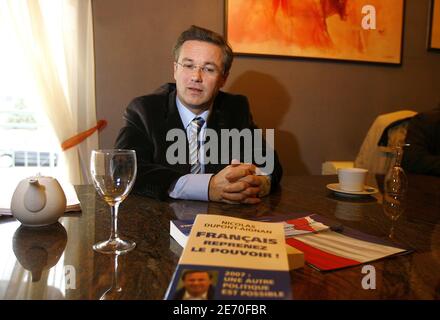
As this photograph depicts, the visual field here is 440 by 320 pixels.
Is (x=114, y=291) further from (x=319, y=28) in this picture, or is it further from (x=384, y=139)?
(x=319, y=28)

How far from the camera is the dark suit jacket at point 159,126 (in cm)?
145

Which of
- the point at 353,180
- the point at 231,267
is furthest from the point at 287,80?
the point at 231,267

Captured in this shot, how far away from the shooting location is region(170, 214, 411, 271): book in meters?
0.68

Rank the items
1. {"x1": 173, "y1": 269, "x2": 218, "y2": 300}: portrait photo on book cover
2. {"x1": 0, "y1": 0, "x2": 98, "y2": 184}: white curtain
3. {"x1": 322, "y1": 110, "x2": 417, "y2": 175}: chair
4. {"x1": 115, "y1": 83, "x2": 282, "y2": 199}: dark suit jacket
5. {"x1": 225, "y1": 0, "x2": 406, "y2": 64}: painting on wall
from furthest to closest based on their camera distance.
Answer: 1. {"x1": 225, "y1": 0, "x2": 406, "y2": 64}: painting on wall
2. {"x1": 322, "y1": 110, "x2": 417, "y2": 175}: chair
3. {"x1": 0, "y1": 0, "x2": 98, "y2": 184}: white curtain
4. {"x1": 115, "y1": 83, "x2": 282, "y2": 199}: dark suit jacket
5. {"x1": 173, "y1": 269, "x2": 218, "y2": 300}: portrait photo on book cover

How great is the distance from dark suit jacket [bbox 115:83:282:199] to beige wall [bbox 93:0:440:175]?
31.9 inches

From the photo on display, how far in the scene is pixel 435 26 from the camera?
3047 millimetres

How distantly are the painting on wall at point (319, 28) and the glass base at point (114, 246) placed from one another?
205 centimetres

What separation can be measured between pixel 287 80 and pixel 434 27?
1307mm

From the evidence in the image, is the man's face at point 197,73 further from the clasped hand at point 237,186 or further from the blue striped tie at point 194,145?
the clasped hand at point 237,186

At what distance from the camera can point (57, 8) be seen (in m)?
2.33

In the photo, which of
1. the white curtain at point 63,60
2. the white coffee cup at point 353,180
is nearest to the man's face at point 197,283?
the white coffee cup at point 353,180

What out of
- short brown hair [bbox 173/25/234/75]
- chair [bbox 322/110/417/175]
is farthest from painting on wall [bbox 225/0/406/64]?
short brown hair [bbox 173/25/234/75]

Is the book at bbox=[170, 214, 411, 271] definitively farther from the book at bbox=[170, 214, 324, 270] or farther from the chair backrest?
the chair backrest
